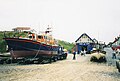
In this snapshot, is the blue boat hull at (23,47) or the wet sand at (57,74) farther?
the blue boat hull at (23,47)

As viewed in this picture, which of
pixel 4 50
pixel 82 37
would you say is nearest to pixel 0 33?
pixel 4 50

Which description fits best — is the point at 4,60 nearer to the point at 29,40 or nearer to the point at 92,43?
the point at 29,40

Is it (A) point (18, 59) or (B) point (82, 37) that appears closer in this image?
(A) point (18, 59)

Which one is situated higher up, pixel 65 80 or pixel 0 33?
pixel 0 33

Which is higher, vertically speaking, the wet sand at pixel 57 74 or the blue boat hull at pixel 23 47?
the blue boat hull at pixel 23 47

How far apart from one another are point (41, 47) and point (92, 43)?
47978 mm

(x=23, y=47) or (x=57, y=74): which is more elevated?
(x=23, y=47)

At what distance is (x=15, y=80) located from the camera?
623 inches

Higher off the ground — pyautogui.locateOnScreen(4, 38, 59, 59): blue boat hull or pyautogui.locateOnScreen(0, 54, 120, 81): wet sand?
pyautogui.locateOnScreen(4, 38, 59, 59): blue boat hull

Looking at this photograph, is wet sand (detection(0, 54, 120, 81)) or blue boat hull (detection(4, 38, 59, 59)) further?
blue boat hull (detection(4, 38, 59, 59))

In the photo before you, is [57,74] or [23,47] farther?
[23,47]

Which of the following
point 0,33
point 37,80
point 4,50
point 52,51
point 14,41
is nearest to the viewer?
point 37,80

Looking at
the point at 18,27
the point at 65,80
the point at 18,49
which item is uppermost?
the point at 18,27

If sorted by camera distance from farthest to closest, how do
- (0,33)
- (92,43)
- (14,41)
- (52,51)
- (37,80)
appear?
1. (92,43)
2. (0,33)
3. (52,51)
4. (14,41)
5. (37,80)
